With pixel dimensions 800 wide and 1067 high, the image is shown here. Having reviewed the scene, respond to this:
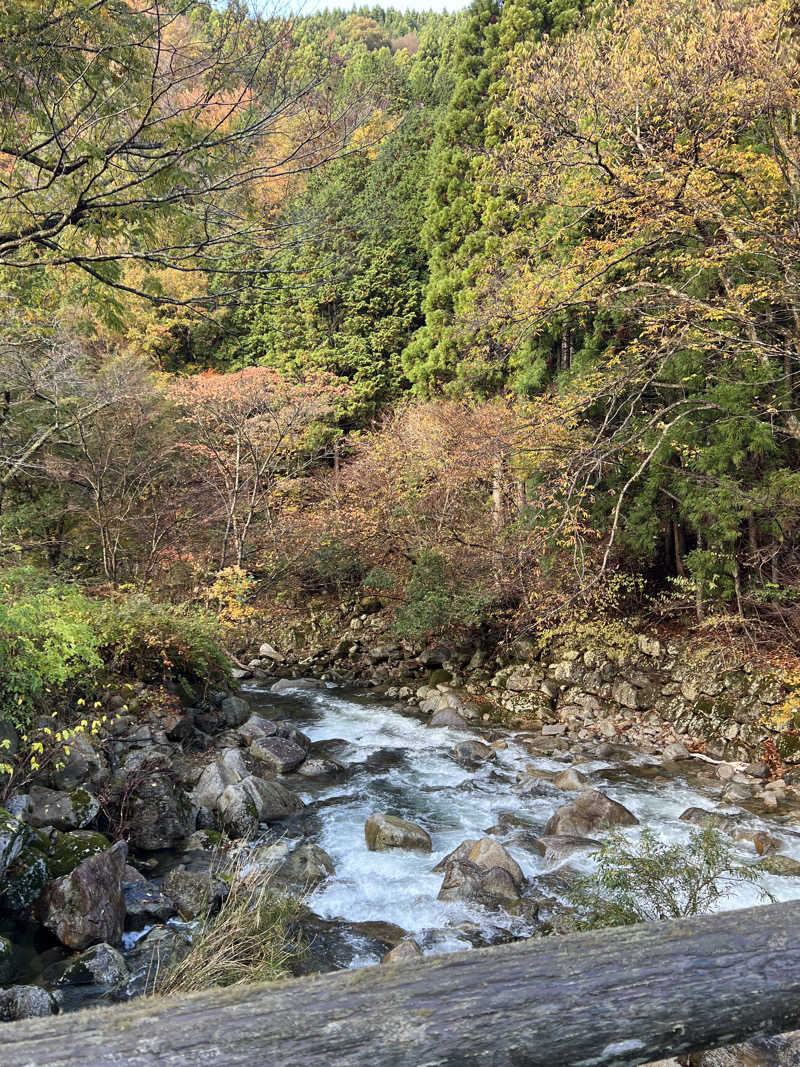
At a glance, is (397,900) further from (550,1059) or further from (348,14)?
(348,14)

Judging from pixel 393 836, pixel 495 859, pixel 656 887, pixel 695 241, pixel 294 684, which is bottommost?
pixel 294 684

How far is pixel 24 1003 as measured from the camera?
3.50m

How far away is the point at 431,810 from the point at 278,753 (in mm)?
2145

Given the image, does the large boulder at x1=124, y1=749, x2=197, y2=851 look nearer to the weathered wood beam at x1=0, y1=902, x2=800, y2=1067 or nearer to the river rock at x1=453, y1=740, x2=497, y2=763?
the river rock at x1=453, y1=740, x2=497, y2=763

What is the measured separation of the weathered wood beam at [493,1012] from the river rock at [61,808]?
453 cm

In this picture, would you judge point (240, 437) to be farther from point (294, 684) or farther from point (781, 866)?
point (781, 866)

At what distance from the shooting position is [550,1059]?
4.99 ft

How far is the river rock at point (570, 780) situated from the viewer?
7.72 metres

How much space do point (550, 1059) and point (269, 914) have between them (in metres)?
3.39

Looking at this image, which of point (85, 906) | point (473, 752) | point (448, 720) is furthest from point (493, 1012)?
point (448, 720)

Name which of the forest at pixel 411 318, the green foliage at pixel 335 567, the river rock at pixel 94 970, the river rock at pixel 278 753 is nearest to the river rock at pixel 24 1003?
the river rock at pixel 94 970

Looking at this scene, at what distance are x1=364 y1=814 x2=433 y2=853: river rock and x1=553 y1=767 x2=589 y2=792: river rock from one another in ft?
6.74

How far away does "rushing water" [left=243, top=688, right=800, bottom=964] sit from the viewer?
521 centimetres

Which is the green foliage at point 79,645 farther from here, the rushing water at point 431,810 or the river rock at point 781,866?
the river rock at point 781,866
